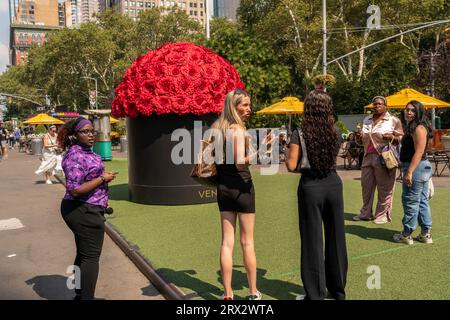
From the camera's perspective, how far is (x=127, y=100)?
29.9ft

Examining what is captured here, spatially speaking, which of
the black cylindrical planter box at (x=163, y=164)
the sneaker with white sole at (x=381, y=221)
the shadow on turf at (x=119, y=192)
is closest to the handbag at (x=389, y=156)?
the sneaker with white sole at (x=381, y=221)

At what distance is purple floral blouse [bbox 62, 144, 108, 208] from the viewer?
3.91 meters

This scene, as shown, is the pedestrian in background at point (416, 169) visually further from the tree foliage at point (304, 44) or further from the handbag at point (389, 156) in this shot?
the tree foliage at point (304, 44)

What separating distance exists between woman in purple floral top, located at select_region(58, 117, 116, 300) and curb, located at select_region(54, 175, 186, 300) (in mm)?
779

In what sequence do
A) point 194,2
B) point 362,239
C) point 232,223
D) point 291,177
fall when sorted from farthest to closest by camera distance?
point 194,2 → point 291,177 → point 362,239 → point 232,223

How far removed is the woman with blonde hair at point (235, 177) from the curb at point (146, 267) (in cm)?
75

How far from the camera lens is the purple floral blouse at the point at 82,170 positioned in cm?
391

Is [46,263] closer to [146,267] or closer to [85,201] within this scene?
[146,267]

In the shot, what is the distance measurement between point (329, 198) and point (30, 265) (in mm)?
4097

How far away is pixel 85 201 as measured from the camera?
396cm

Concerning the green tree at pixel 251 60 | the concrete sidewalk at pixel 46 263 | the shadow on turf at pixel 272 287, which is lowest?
the concrete sidewalk at pixel 46 263

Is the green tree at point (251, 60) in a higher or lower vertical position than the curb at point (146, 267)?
higher
